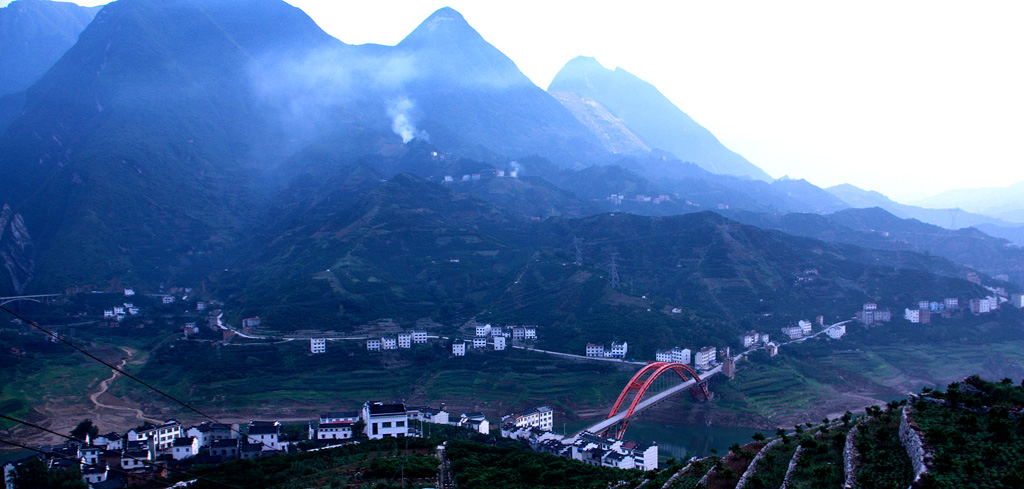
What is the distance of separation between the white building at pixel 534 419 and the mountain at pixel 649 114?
14186 cm

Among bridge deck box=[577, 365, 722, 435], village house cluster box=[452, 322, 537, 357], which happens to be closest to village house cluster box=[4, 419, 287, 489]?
bridge deck box=[577, 365, 722, 435]

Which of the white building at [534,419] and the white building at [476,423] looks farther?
the white building at [534,419]

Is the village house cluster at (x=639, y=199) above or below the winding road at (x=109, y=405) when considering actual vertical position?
above

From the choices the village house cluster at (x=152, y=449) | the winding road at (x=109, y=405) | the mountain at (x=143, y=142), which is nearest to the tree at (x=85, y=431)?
the village house cluster at (x=152, y=449)

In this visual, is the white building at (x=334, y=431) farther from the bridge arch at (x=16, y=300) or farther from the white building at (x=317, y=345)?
the bridge arch at (x=16, y=300)

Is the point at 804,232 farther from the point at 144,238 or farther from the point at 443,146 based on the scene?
the point at 144,238

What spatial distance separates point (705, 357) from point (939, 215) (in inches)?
4831

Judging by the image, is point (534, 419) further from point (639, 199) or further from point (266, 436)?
point (639, 199)

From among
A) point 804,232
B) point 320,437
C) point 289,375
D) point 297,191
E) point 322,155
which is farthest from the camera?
point 322,155

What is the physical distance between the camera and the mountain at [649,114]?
178000 millimetres

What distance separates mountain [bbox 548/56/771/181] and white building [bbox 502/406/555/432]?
141862 mm

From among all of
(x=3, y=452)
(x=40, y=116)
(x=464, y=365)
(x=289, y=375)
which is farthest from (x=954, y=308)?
(x=40, y=116)

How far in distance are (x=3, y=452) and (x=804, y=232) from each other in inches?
3177

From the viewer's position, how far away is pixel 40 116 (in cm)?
9325
